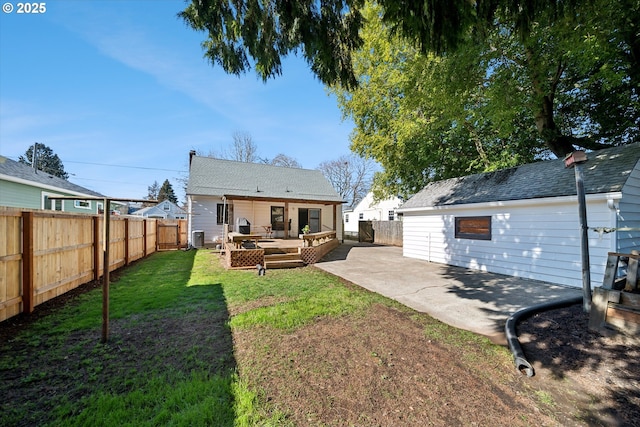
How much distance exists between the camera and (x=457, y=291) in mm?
5809

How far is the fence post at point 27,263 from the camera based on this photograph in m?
3.89

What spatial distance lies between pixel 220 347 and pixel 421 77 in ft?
31.5

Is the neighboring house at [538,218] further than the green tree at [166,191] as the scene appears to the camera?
No

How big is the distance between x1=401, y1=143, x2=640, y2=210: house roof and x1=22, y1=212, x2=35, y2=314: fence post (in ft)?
34.4

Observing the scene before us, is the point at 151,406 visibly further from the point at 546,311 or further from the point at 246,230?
the point at 246,230

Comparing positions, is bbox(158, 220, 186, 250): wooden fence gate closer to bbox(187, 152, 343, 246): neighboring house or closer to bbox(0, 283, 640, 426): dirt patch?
bbox(187, 152, 343, 246): neighboring house

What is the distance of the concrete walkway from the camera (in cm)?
424

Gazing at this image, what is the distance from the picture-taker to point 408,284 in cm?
642

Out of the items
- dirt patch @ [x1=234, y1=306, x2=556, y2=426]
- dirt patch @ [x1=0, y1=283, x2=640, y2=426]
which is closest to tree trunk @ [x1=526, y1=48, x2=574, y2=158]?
dirt patch @ [x1=0, y1=283, x2=640, y2=426]

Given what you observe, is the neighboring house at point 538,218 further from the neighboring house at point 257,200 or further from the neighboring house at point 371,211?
the neighboring house at point 371,211

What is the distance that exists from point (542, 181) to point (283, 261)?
26.8 ft

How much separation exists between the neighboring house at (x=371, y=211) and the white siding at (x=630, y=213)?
48.8 feet

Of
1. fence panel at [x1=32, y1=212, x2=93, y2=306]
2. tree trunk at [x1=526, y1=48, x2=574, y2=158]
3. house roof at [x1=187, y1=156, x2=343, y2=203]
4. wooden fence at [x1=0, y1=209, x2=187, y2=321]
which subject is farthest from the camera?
house roof at [x1=187, y1=156, x2=343, y2=203]

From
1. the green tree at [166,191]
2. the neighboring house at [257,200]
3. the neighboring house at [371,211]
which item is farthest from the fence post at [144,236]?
the green tree at [166,191]
